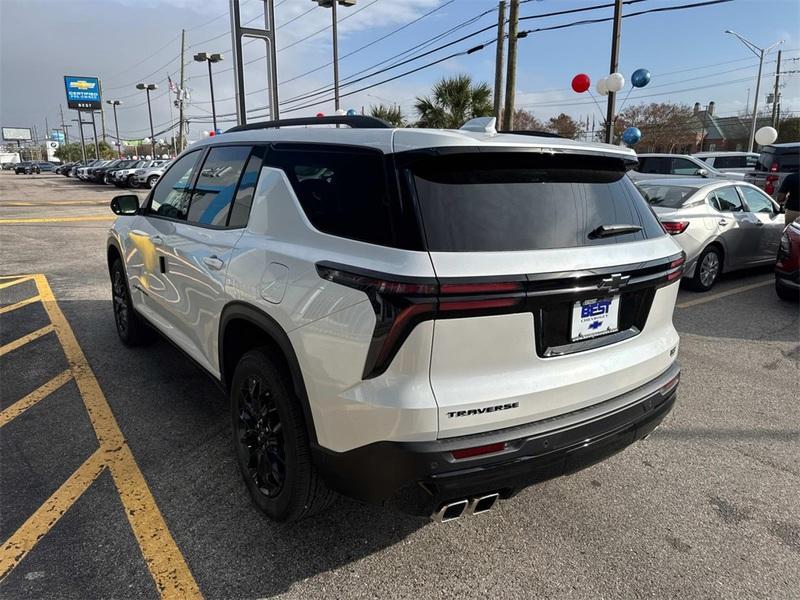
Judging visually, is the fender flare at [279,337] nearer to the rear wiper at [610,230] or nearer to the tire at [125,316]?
the rear wiper at [610,230]

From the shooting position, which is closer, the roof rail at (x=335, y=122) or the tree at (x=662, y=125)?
the roof rail at (x=335, y=122)

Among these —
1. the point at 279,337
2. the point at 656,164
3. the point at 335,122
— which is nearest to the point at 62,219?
the point at 335,122

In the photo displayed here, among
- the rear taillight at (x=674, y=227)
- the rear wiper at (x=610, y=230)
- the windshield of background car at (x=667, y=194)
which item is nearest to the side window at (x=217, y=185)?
the rear wiper at (x=610, y=230)

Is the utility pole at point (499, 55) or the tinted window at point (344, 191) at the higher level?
the utility pole at point (499, 55)

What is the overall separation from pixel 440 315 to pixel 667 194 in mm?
7026

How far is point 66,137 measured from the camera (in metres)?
132

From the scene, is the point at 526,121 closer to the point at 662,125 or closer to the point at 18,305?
the point at 662,125

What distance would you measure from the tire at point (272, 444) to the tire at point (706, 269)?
670cm

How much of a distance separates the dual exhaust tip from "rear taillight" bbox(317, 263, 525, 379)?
57 cm

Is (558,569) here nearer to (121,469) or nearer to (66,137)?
(121,469)

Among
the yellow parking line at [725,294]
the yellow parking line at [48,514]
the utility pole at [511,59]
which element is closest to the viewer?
the yellow parking line at [48,514]

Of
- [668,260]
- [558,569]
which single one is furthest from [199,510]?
[668,260]

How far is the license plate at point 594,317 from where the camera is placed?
2.15m

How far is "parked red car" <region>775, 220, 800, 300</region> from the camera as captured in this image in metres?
6.41
